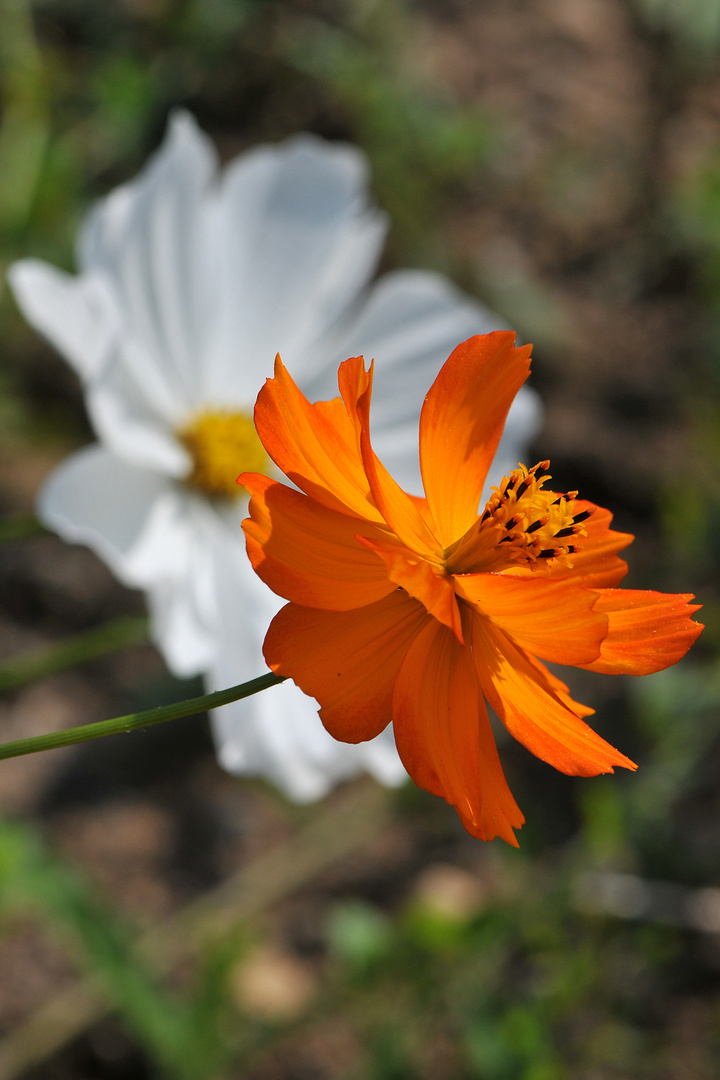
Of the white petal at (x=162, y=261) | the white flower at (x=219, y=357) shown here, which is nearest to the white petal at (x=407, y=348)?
the white flower at (x=219, y=357)

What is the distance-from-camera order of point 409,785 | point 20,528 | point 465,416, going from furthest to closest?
point 409,785, point 20,528, point 465,416

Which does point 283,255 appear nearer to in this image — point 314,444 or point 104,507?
point 104,507

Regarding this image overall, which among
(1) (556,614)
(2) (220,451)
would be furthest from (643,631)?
(2) (220,451)

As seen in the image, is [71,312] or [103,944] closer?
[71,312]

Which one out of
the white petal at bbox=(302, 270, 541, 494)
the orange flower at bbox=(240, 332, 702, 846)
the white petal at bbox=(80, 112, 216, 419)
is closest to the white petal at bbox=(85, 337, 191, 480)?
the white petal at bbox=(80, 112, 216, 419)

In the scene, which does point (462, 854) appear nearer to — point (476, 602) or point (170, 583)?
point (170, 583)

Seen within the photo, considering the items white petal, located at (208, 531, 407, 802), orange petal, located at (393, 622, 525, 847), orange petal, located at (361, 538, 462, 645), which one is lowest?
white petal, located at (208, 531, 407, 802)

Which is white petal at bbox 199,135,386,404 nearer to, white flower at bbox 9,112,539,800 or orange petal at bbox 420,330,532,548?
white flower at bbox 9,112,539,800
